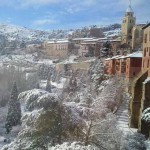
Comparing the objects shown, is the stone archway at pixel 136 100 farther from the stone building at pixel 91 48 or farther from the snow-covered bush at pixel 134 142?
the stone building at pixel 91 48

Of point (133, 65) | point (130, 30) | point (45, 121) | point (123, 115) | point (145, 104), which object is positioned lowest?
point (123, 115)

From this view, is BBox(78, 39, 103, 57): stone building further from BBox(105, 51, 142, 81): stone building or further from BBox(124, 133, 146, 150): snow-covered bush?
BBox(124, 133, 146, 150): snow-covered bush

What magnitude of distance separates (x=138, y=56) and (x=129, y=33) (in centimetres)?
5091

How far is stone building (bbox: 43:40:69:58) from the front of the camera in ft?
413

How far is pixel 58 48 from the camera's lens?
428 feet

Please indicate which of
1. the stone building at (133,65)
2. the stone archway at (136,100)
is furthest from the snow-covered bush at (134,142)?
the stone building at (133,65)

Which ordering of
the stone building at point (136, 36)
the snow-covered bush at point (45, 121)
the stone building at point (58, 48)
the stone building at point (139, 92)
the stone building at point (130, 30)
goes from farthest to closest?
the stone building at point (58, 48) < the stone building at point (130, 30) < the stone building at point (136, 36) < the stone building at point (139, 92) < the snow-covered bush at point (45, 121)

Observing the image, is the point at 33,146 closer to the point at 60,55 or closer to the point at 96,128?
the point at 96,128

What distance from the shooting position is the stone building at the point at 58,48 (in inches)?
4957

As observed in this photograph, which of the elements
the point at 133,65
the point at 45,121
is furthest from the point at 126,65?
A: the point at 45,121

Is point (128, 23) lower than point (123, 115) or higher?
higher

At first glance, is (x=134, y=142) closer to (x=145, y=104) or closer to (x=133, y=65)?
(x=145, y=104)

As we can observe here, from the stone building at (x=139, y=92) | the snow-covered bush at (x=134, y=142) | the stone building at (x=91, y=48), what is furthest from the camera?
the stone building at (x=91, y=48)

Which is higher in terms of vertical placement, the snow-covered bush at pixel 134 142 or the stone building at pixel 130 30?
the stone building at pixel 130 30
